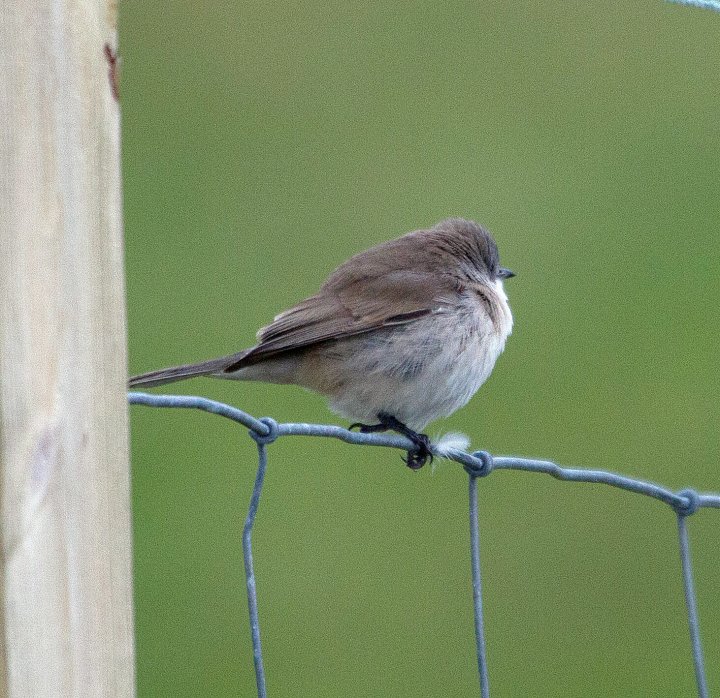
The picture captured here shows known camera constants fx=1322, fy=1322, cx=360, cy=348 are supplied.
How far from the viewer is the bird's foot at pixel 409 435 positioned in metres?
4.70

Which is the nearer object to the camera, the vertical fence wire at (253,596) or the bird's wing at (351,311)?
the vertical fence wire at (253,596)

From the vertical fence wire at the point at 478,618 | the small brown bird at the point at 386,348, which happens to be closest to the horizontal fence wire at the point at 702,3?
the small brown bird at the point at 386,348

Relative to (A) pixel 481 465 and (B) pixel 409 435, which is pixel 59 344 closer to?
(A) pixel 481 465

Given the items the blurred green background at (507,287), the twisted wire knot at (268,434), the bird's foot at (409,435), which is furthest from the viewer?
the blurred green background at (507,287)

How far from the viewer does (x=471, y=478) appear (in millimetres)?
3371

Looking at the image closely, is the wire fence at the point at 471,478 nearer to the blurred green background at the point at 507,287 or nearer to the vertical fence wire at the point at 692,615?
the vertical fence wire at the point at 692,615

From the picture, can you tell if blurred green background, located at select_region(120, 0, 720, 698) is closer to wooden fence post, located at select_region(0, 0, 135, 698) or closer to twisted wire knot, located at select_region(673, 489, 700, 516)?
twisted wire knot, located at select_region(673, 489, 700, 516)

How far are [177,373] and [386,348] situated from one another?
82cm

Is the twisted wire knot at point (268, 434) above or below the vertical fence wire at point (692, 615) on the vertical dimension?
above

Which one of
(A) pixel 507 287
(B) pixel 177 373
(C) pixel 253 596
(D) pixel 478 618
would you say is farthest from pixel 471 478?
(A) pixel 507 287

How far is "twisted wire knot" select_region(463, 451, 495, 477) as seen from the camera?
3.41 metres

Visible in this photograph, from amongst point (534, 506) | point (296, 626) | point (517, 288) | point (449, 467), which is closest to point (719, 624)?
point (534, 506)

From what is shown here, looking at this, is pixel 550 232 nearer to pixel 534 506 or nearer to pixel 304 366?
pixel 534 506

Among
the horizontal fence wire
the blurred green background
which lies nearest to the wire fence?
the horizontal fence wire
